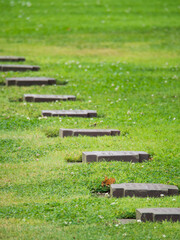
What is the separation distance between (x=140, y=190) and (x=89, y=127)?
105 inches

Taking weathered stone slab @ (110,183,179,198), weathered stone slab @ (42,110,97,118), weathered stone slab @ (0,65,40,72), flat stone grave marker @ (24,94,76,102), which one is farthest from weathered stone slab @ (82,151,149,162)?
weathered stone slab @ (0,65,40,72)

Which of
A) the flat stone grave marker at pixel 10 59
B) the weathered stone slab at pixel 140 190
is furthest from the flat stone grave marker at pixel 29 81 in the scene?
the weathered stone slab at pixel 140 190

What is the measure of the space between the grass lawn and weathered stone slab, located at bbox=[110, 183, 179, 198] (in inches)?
6.0

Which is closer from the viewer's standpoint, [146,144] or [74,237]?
[74,237]

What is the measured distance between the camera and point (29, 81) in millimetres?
10648

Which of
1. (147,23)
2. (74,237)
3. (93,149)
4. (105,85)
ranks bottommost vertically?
(74,237)

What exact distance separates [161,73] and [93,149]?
6.53 meters

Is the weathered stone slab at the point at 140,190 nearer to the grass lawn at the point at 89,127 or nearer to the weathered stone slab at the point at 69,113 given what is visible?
the grass lawn at the point at 89,127

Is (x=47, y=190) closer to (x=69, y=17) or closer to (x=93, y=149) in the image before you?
(x=93, y=149)

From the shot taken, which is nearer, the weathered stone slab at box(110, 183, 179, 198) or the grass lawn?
the grass lawn

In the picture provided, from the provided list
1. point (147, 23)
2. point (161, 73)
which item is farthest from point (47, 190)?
point (147, 23)

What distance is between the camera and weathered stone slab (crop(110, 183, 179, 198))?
5.18m

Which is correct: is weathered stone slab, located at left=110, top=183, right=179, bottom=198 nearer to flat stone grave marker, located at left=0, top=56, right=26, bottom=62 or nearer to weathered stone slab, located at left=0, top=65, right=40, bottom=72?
weathered stone slab, located at left=0, top=65, right=40, bottom=72

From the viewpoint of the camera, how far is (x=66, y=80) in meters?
11.3
